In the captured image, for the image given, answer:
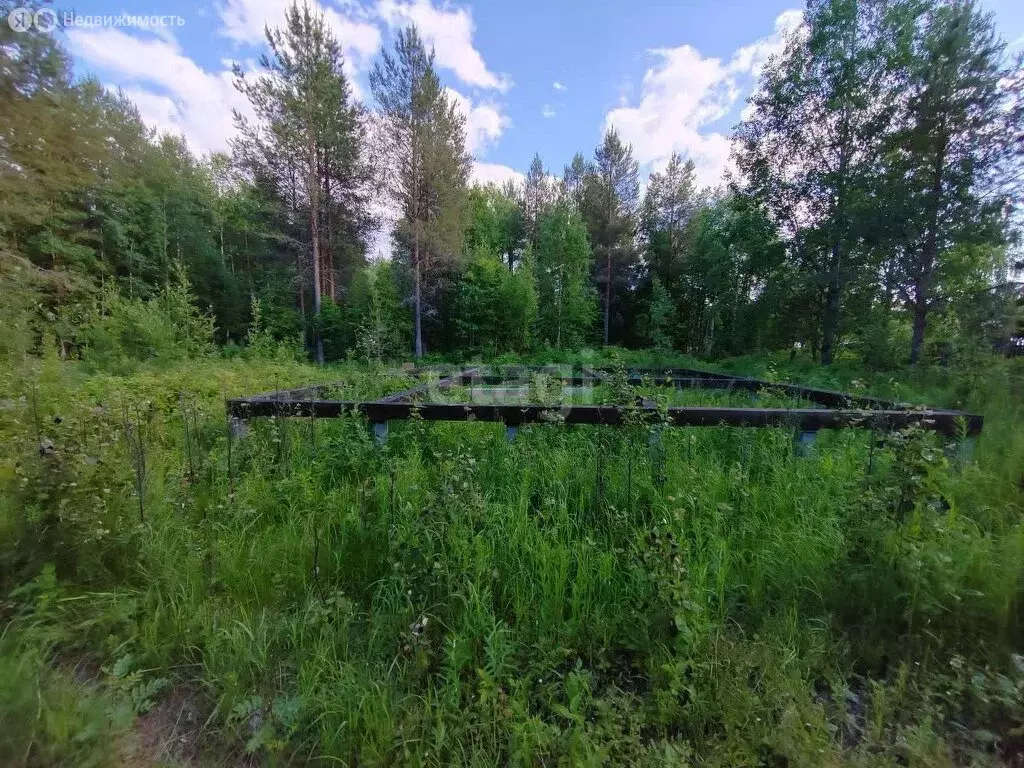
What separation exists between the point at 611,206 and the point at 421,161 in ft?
38.2

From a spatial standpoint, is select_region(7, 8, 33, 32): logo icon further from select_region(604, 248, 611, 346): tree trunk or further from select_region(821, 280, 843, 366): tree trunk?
select_region(604, 248, 611, 346): tree trunk

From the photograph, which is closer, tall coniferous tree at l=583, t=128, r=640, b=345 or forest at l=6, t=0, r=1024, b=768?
forest at l=6, t=0, r=1024, b=768

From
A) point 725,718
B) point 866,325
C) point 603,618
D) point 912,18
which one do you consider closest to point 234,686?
point 603,618

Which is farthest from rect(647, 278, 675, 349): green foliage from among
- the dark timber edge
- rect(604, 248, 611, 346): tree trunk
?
the dark timber edge

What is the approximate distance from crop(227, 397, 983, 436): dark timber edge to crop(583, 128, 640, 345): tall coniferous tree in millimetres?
21519

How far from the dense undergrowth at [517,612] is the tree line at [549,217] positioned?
433 centimetres

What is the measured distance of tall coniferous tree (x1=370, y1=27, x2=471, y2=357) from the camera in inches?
614

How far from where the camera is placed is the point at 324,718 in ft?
4.75

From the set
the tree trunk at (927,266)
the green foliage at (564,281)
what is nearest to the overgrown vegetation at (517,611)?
the tree trunk at (927,266)

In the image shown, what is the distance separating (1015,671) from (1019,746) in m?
0.31

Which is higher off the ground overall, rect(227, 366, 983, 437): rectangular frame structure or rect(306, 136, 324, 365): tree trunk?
rect(306, 136, 324, 365): tree trunk

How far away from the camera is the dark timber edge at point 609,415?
10.0 ft

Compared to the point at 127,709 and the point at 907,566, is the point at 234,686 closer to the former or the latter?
the point at 127,709

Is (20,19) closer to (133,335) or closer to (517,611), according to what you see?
(133,335)
